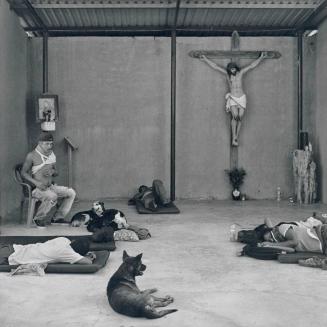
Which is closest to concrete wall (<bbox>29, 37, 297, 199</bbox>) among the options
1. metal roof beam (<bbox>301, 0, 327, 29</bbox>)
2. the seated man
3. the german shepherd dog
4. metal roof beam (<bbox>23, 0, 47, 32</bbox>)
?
metal roof beam (<bbox>23, 0, 47, 32</bbox>)

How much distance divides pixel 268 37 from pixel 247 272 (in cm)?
774

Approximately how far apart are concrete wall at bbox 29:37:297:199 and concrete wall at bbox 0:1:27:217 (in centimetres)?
96

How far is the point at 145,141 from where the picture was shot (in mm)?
12273

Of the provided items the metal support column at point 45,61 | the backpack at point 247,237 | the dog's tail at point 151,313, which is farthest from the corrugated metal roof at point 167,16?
the dog's tail at point 151,313

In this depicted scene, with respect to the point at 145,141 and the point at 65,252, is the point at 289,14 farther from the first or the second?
the point at 65,252

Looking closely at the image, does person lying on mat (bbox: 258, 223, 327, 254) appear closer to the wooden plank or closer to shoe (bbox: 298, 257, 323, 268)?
shoe (bbox: 298, 257, 323, 268)

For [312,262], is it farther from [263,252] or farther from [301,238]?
[263,252]

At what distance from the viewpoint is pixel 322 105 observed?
1176 centimetres

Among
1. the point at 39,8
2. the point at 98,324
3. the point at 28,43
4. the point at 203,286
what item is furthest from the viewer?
the point at 28,43

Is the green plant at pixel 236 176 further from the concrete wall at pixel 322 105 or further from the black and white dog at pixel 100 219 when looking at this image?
the black and white dog at pixel 100 219

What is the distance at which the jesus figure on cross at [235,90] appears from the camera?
11992 mm

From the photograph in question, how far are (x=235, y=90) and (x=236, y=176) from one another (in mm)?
1926

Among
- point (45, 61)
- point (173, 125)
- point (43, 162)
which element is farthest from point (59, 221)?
point (45, 61)

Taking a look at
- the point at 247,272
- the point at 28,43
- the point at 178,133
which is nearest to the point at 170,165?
the point at 178,133
